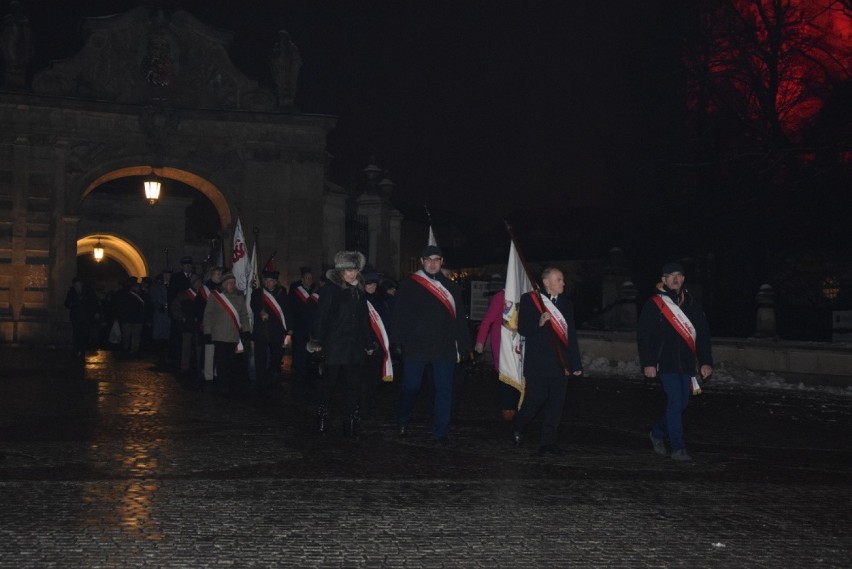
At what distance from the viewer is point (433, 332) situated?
11164mm

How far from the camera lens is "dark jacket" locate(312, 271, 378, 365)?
1150cm

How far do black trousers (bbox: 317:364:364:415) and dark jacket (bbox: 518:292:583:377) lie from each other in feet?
5.80

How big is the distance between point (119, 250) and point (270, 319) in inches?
1228

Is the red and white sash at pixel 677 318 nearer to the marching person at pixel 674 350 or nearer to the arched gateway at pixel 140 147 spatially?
the marching person at pixel 674 350

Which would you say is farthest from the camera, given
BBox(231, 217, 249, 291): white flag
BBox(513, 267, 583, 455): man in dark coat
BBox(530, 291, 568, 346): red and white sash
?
BBox(231, 217, 249, 291): white flag

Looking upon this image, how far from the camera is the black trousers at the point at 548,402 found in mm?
10531

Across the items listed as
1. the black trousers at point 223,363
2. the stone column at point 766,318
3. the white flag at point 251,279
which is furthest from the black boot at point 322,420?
the stone column at point 766,318

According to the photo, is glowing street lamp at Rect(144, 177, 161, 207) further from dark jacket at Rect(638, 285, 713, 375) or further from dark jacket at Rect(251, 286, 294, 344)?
dark jacket at Rect(638, 285, 713, 375)

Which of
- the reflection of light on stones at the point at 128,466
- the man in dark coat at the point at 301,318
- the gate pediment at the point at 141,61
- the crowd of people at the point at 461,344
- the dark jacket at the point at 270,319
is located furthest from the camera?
the gate pediment at the point at 141,61

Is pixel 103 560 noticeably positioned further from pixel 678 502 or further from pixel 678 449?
pixel 678 449

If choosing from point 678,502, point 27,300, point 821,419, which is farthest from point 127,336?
point 678,502

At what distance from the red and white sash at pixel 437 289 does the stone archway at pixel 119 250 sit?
3364 centimetres

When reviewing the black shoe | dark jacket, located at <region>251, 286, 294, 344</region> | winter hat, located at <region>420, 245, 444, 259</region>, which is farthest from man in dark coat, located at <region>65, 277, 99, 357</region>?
the black shoe

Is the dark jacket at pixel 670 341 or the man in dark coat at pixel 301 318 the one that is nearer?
the dark jacket at pixel 670 341
